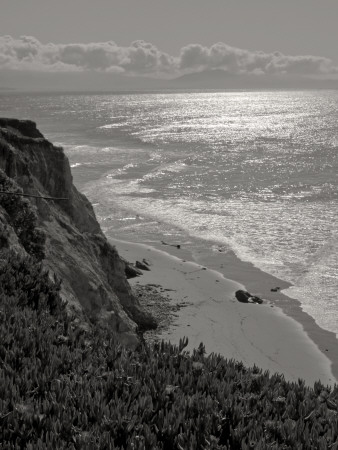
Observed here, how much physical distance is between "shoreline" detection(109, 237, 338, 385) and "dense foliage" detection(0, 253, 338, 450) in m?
10.4

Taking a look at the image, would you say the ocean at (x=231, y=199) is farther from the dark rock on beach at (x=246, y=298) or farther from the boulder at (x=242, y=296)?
the boulder at (x=242, y=296)

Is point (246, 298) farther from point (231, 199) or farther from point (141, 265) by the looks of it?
point (231, 199)

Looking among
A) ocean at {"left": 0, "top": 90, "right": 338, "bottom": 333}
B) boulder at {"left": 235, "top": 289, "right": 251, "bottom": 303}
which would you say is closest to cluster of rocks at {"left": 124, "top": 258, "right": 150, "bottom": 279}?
boulder at {"left": 235, "top": 289, "right": 251, "bottom": 303}

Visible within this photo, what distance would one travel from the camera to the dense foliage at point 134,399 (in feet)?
17.9

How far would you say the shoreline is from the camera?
1859cm

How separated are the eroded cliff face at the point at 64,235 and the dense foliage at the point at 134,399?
149 inches

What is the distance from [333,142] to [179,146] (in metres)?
30.3

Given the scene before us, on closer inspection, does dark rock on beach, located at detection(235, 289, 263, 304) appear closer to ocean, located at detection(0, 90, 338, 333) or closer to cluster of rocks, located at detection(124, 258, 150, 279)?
ocean, located at detection(0, 90, 338, 333)

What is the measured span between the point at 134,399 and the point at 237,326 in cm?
1553

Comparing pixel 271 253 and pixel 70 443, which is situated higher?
pixel 70 443

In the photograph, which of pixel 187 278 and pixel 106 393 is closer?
pixel 106 393

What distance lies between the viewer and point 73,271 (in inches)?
592

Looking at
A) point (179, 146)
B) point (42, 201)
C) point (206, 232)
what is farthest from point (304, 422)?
point (179, 146)

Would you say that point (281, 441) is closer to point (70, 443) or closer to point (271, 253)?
point (70, 443)
